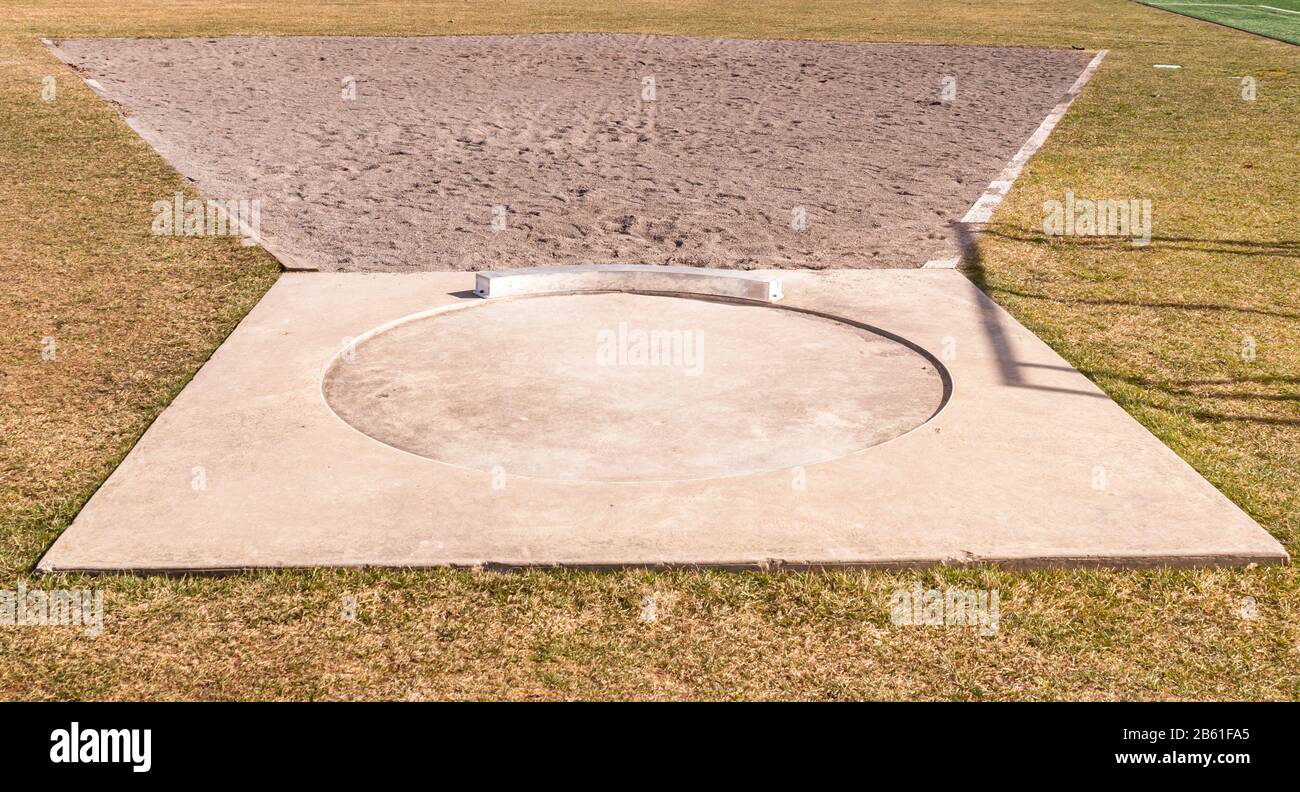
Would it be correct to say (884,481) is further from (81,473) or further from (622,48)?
(622,48)

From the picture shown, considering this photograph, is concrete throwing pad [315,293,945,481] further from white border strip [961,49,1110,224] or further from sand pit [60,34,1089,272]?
white border strip [961,49,1110,224]

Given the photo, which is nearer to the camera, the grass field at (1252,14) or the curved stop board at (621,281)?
the curved stop board at (621,281)

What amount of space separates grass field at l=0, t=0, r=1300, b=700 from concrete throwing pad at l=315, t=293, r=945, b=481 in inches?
37.8

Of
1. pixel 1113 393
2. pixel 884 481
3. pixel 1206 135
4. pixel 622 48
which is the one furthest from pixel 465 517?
pixel 622 48

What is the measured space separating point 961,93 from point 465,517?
13046mm

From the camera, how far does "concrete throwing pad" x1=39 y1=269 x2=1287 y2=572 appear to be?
422 cm
